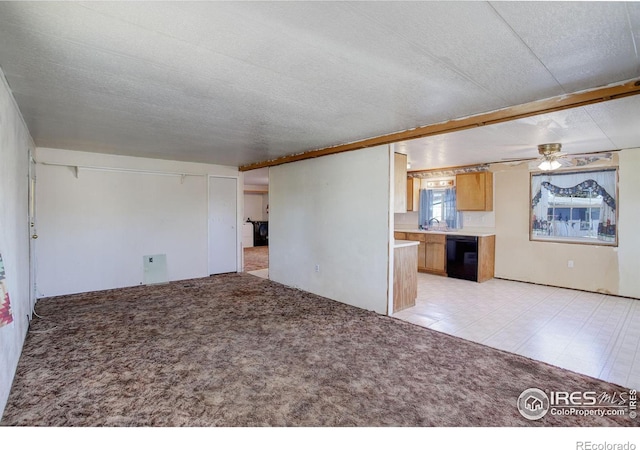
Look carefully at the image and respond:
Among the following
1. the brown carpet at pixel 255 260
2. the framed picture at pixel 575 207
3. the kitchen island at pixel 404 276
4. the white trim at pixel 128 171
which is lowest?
the brown carpet at pixel 255 260

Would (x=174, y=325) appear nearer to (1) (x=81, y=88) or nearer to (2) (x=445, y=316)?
(1) (x=81, y=88)

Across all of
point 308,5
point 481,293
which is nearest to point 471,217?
point 481,293

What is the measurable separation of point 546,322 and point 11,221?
5.32 m

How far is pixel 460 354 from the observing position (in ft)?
9.39

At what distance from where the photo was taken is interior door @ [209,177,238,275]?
6.38 meters

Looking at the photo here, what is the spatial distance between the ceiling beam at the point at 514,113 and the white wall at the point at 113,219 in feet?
10.6

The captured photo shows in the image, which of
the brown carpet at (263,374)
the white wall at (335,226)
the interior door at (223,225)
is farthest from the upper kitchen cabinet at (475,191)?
the interior door at (223,225)

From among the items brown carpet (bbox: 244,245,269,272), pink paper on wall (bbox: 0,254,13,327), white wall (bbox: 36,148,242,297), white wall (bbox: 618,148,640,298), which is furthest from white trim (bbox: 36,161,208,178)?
white wall (bbox: 618,148,640,298)

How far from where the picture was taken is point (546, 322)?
3.68 m

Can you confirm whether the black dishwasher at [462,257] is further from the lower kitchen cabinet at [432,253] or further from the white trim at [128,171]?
the white trim at [128,171]

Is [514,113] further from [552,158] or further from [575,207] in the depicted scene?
[575,207]

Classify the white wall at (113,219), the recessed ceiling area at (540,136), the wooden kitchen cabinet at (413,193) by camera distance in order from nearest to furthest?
the recessed ceiling area at (540,136), the white wall at (113,219), the wooden kitchen cabinet at (413,193)

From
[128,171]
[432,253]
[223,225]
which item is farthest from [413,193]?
[128,171]

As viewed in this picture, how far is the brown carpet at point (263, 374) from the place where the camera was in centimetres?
197
